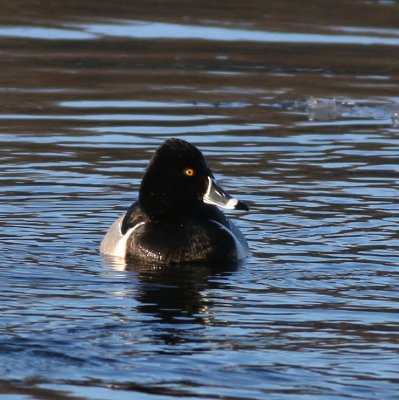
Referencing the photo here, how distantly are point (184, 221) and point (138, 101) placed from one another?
6.83 meters

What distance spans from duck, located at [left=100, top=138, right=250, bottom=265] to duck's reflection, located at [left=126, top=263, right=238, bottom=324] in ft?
0.44

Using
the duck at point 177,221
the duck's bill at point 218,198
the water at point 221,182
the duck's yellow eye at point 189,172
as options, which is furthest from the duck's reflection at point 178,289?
the duck's yellow eye at point 189,172

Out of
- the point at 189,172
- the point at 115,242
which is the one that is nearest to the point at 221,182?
the point at 189,172

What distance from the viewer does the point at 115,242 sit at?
11516 millimetres

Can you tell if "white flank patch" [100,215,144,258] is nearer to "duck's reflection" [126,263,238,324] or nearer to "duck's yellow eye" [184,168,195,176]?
"duck's reflection" [126,263,238,324]

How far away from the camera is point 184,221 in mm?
11555

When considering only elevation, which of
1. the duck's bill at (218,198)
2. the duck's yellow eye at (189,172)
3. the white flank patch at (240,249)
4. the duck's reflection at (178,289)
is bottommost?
the duck's reflection at (178,289)

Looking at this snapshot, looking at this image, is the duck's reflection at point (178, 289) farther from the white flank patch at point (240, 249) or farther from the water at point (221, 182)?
the white flank patch at point (240, 249)

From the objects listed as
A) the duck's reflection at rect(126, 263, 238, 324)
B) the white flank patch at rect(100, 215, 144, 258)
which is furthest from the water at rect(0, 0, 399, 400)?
the white flank patch at rect(100, 215, 144, 258)

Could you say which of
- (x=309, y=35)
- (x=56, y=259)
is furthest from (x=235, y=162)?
(x=309, y=35)

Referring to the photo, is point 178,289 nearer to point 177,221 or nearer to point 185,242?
point 185,242

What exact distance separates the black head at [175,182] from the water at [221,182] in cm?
58

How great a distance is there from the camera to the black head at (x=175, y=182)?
11.5m

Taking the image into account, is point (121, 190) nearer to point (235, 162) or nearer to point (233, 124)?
point (235, 162)
